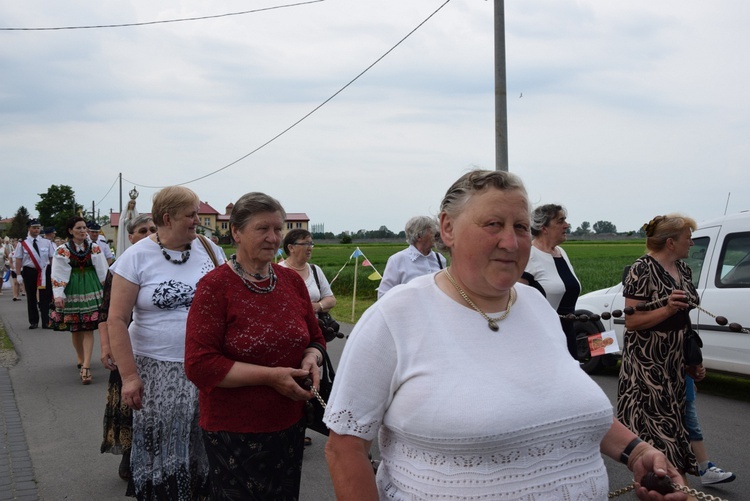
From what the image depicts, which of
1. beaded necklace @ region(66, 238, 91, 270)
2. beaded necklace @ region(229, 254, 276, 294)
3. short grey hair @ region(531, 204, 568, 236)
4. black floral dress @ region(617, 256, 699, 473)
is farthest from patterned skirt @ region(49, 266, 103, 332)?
black floral dress @ region(617, 256, 699, 473)

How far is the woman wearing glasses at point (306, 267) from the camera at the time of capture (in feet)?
21.7

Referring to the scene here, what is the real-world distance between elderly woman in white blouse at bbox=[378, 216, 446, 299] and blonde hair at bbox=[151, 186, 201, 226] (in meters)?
2.96

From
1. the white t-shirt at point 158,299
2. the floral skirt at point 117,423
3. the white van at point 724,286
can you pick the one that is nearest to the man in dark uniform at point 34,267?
the floral skirt at point 117,423

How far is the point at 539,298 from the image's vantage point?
2.34m

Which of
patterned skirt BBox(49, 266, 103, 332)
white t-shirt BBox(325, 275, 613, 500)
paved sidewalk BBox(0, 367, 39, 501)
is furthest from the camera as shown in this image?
patterned skirt BBox(49, 266, 103, 332)

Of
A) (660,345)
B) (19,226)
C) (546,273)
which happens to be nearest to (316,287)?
(546,273)

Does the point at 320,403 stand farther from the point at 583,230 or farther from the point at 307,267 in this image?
the point at 583,230

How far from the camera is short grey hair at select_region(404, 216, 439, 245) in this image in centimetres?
662

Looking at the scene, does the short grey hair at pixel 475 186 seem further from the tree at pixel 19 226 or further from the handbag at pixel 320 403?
the tree at pixel 19 226

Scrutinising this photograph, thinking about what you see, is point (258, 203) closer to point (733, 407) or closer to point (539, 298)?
point (539, 298)

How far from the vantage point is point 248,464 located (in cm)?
318

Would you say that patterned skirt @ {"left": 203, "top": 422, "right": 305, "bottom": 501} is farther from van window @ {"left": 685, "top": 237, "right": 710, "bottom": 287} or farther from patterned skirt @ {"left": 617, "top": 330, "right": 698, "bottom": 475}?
van window @ {"left": 685, "top": 237, "right": 710, "bottom": 287}

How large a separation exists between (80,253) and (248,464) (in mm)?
6919

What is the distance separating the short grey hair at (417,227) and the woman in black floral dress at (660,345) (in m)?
2.15
